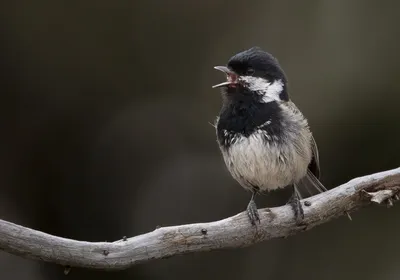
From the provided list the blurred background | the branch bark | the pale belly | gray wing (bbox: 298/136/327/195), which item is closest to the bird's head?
the pale belly

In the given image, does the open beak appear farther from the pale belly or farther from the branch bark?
the branch bark

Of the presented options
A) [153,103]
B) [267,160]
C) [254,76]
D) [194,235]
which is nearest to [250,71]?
[254,76]

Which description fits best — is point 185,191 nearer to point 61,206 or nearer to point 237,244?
point 61,206

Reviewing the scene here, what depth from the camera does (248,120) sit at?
2.47 m

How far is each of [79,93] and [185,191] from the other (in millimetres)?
866

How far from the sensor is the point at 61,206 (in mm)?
3590

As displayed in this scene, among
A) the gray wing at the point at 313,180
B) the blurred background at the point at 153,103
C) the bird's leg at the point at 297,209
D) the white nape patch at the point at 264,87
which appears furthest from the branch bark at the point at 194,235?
the blurred background at the point at 153,103

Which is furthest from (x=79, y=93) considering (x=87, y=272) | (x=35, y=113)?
(x=87, y=272)

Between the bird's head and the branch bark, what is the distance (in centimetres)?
46

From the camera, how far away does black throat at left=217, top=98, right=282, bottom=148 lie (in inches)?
96.5

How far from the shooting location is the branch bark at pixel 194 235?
2047 millimetres

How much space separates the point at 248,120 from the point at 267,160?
18cm

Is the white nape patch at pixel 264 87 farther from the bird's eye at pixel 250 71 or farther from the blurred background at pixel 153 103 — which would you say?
the blurred background at pixel 153 103

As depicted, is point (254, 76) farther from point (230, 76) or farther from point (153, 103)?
point (153, 103)
